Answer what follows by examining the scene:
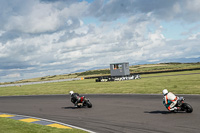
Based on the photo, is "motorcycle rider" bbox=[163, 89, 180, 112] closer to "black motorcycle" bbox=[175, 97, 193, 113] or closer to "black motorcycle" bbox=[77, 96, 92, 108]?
"black motorcycle" bbox=[175, 97, 193, 113]

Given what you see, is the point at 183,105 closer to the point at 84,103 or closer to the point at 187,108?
the point at 187,108

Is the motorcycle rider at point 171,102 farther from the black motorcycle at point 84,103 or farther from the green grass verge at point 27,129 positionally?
the black motorcycle at point 84,103

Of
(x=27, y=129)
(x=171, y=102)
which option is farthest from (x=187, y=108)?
(x=27, y=129)

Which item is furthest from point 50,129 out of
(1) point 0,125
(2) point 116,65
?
(2) point 116,65

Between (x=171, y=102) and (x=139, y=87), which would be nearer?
(x=171, y=102)

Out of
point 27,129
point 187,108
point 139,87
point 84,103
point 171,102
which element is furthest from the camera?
point 139,87

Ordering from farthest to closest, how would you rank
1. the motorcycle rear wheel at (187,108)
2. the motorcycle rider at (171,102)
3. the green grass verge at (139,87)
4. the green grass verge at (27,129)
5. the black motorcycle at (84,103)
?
the green grass verge at (139,87) → the black motorcycle at (84,103) → the motorcycle rider at (171,102) → the motorcycle rear wheel at (187,108) → the green grass verge at (27,129)

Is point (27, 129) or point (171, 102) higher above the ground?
→ point (171, 102)

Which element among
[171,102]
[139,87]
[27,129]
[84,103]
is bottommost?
[27,129]

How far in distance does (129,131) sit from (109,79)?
40.0 meters

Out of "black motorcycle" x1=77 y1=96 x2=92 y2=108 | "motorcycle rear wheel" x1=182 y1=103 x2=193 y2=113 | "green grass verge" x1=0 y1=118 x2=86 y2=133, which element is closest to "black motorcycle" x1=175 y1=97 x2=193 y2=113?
"motorcycle rear wheel" x1=182 y1=103 x2=193 y2=113

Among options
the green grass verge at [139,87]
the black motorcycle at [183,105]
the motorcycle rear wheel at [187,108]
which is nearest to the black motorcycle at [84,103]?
the black motorcycle at [183,105]

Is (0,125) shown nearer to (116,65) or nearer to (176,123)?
(176,123)

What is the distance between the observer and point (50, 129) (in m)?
9.73
